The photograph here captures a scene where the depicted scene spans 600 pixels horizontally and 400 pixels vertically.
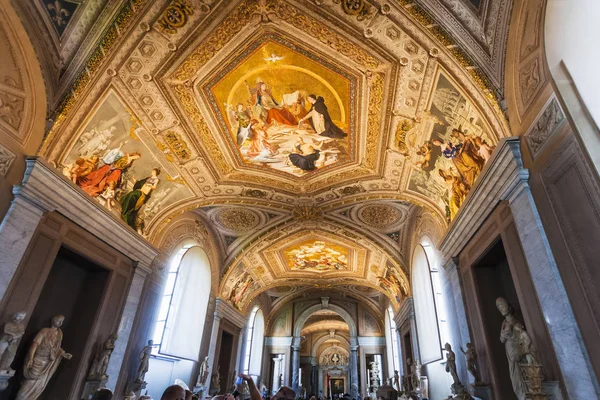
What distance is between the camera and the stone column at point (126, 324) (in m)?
8.14

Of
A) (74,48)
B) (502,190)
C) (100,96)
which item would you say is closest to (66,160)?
(100,96)

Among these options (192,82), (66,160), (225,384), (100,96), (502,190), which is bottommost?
(225,384)

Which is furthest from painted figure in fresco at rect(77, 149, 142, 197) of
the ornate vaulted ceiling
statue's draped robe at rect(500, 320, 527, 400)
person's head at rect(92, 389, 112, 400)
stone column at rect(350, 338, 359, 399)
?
stone column at rect(350, 338, 359, 399)

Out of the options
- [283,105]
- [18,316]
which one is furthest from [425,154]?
[18,316]

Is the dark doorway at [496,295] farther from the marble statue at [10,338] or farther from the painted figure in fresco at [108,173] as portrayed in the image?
the painted figure in fresco at [108,173]

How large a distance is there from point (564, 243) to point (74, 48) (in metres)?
8.15

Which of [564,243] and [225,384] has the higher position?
[564,243]

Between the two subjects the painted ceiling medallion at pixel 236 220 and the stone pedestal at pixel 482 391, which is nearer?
the stone pedestal at pixel 482 391

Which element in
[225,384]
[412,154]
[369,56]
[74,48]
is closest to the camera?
[74,48]

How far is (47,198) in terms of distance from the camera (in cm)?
654

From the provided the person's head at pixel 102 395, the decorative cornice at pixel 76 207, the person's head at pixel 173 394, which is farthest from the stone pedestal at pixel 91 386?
the person's head at pixel 173 394

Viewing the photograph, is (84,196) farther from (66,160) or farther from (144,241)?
(144,241)

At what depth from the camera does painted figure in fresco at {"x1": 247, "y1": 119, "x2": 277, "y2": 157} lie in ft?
28.7

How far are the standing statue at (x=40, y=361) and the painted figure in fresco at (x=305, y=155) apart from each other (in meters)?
6.51
